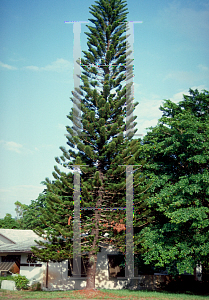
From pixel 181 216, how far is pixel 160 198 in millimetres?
1386

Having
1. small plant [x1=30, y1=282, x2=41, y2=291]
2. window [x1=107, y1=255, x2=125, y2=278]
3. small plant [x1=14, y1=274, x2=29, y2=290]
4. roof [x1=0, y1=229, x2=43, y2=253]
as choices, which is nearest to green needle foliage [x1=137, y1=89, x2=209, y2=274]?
window [x1=107, y1=255, x2=125, y2=278]

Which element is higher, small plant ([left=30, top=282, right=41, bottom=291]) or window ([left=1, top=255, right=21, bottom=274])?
window ([left=1, top=255, right=21, bottom=274])

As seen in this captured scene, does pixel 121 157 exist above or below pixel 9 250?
above

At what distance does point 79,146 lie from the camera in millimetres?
12117

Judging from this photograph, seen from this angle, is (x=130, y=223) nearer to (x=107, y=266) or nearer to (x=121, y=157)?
(x=121, y=157)

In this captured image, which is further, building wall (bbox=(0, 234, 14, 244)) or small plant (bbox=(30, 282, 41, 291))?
building wall (bbox=(0, 234, 14, 244))

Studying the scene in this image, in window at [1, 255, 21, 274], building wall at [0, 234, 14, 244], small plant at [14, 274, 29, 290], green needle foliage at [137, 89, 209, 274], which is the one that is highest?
green needle foliage at [137, 89, 209, 274]

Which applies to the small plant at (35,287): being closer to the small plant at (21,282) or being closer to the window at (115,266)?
the small plant at (21,282)

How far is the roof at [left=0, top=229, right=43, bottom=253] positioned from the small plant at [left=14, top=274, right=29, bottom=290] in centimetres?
132

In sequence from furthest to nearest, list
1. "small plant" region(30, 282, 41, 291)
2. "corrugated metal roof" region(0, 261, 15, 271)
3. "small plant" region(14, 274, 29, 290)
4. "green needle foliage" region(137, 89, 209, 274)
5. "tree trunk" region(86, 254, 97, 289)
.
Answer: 1. "corrugated metal roof" region(0, 261, 15, 271)
2. "small plant" region(30, 282, 41, 291)
3. "small plant" region(14, 274, 29, 290)
4. "tree trunk" region(86, 254, 97, 289)
5. "green needle foliage" region(137, 89, 209, 274)

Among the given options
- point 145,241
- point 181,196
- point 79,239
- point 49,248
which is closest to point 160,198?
point 181,196

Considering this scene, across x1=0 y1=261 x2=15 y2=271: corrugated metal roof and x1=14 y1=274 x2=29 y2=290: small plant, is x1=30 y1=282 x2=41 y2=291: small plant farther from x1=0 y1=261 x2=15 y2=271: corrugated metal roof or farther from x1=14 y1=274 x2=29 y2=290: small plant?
x1=0 y1=261 x2=15 y2=271: corrugated metal roof

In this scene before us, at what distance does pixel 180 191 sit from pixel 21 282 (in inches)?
328

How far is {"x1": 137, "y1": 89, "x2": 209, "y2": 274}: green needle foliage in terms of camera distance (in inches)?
423
